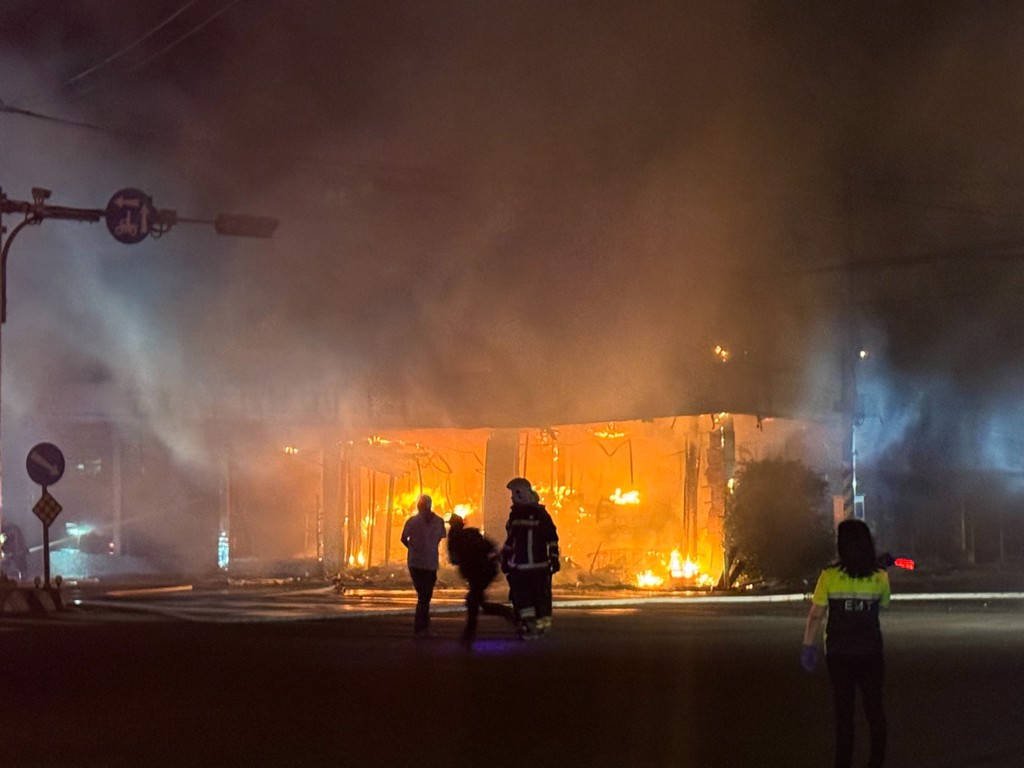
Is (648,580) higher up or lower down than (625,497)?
lower down

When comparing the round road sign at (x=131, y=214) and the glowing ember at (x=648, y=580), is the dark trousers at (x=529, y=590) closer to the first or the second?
the round road sign at (x=131, y=214)

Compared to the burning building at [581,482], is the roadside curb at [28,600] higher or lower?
lower

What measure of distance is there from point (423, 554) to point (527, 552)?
1991 millimetres

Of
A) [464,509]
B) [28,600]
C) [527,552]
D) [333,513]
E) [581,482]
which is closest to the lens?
[527,552]

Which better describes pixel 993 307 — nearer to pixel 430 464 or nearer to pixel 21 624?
pixel 430 464

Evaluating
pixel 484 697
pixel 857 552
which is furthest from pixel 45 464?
pixel 857 552

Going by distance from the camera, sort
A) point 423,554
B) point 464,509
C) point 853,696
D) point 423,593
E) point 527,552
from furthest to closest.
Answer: point 464,509, point 423,554, point 423,593, point 527,552, point 853,696

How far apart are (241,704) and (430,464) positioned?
16.7 metres

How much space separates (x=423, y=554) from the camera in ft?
50.8

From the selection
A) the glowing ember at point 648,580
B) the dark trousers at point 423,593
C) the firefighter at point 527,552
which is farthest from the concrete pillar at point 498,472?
the firefighter at point 527,552

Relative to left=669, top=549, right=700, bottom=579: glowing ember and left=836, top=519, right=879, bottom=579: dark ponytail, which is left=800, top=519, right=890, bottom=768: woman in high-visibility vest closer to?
left=836, top=519, right=879, bottom=579: dark ponytail

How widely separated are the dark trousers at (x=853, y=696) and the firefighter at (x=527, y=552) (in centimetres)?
647

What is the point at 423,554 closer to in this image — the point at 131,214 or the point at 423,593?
the point at 423,593

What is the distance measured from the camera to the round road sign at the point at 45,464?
65.7ft
